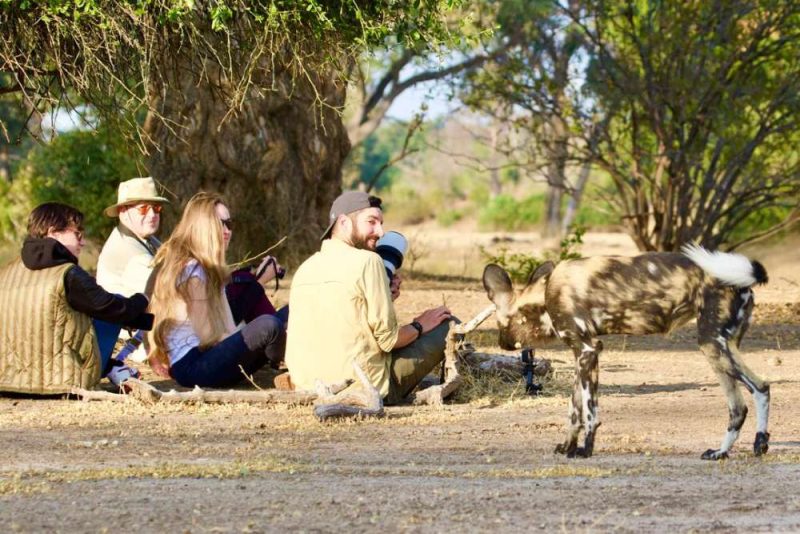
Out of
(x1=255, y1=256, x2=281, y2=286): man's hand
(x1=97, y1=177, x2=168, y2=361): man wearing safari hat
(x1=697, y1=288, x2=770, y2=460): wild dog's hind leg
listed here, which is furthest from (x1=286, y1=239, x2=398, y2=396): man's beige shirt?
(x1=697, y1=288, x2=770, y2=460): wild dog's hind leg

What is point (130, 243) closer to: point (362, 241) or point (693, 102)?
point (362, 241)

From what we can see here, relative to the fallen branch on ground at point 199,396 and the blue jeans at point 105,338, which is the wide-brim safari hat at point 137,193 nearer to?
the blue jeans at point 105,338

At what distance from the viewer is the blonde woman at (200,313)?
904 centimetres

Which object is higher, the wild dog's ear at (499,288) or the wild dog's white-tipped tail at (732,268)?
the wild dog's white-tipped tail at (732,268)

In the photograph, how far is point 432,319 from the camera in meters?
8.80

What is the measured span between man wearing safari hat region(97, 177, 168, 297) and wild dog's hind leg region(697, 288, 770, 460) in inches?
166

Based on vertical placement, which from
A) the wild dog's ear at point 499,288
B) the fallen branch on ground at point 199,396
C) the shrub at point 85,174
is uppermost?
the shrub at point 85,174

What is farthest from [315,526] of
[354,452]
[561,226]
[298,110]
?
[561,226]

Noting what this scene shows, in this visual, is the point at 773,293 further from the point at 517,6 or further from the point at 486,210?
the point at 486,210

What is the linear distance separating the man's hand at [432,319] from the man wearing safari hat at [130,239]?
2058 mm

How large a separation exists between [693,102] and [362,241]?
40.4ft

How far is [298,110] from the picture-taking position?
19828mm

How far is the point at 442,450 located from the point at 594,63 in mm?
14113

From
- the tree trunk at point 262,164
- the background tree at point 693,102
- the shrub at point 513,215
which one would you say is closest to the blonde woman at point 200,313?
the tree trunk at point 262,164
